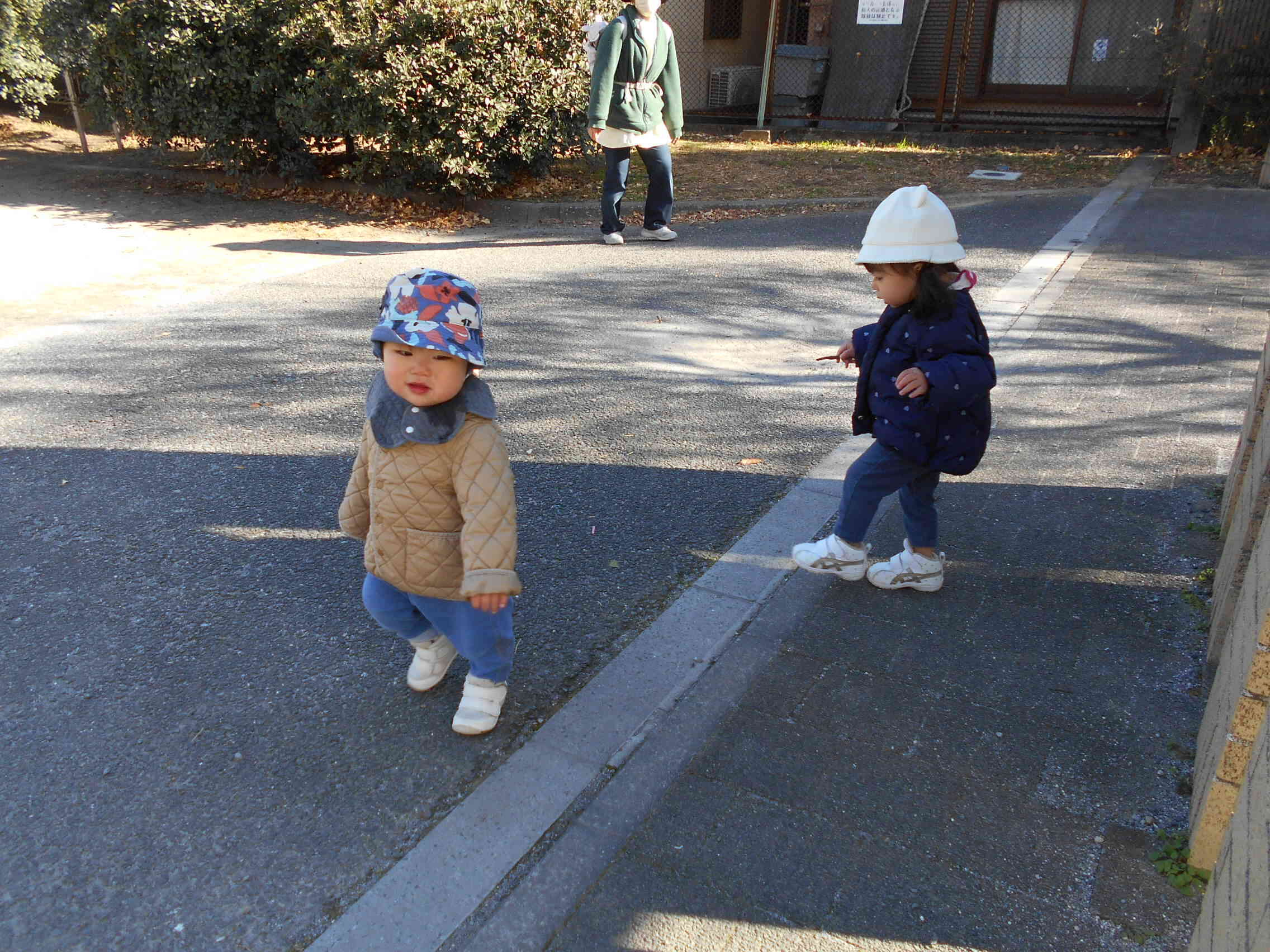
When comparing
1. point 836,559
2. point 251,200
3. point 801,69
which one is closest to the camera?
point 836,559

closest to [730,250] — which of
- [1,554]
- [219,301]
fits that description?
[219,301]

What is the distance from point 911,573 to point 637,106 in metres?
6.35

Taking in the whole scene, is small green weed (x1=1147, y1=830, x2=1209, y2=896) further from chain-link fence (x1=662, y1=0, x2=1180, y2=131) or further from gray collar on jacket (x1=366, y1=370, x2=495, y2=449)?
chain-link fence (x1=662, y1=0, x2=1180, y2=131)

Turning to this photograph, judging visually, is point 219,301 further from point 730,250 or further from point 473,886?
point 473,886

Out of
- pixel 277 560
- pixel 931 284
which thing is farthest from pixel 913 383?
pixel 277 560

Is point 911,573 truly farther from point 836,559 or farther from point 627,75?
point 627,75

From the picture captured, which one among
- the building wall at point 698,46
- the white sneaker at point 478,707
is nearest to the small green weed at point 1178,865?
the white sneaker at point 478,707

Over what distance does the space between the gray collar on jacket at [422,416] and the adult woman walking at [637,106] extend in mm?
6592

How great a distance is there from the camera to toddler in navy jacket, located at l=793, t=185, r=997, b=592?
291 centimetres

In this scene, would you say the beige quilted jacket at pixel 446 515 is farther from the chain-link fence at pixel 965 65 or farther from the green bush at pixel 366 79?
the chain-link fence at pixel 965 65

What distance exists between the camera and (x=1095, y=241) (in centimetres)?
853

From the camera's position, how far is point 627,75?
8570mm

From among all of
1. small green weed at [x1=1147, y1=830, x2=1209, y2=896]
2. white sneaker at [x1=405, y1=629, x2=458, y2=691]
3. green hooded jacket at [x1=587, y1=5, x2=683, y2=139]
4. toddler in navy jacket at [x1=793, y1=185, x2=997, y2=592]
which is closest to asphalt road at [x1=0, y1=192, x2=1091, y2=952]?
white sneaker at [x1=405, y1=629, x2=458, y2=691]

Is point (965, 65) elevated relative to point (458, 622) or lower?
elevated
